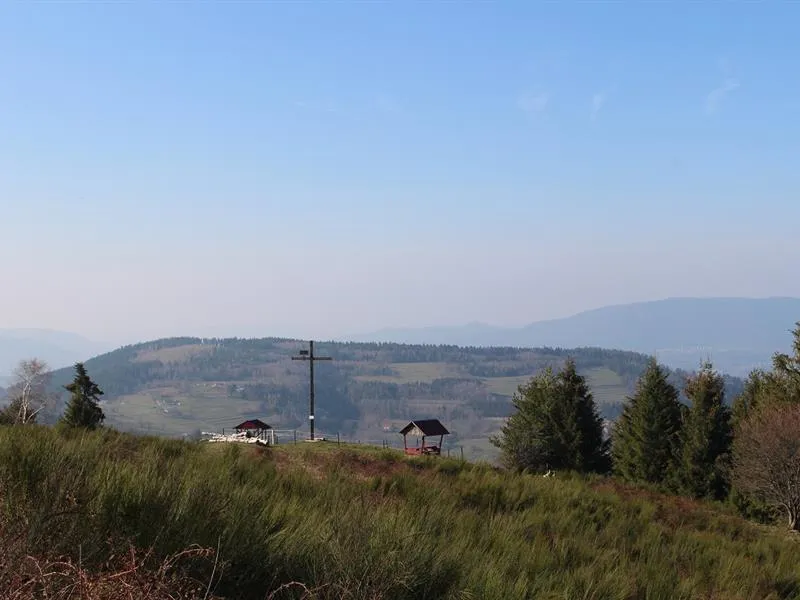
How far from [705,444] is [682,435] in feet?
4.99

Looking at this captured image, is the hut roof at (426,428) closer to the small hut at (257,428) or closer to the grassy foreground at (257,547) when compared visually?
the small hut at (257,428)

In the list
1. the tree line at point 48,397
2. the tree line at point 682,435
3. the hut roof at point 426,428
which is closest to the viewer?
the tree line at point 682,435

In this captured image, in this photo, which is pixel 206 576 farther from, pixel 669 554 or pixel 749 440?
pixel 749 440

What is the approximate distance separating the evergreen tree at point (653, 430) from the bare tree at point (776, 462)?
6829 mm

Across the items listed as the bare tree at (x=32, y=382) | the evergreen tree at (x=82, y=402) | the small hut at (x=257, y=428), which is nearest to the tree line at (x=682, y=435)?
the small hut at (x=257, y=428)

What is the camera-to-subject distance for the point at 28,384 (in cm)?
5381

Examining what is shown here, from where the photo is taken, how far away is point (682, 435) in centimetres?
3691

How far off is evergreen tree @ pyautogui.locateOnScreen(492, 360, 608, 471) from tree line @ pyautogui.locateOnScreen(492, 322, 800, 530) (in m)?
0.06

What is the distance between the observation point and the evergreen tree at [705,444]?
35281 mm

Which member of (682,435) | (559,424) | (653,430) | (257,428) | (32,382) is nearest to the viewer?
(682,435)

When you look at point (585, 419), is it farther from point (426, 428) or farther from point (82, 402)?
point (82, 402)

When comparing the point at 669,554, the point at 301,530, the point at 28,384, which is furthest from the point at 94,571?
the point at 28,384

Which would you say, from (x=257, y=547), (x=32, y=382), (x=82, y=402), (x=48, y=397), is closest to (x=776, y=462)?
(x=257, y=547)

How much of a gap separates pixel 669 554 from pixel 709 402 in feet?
90.0
